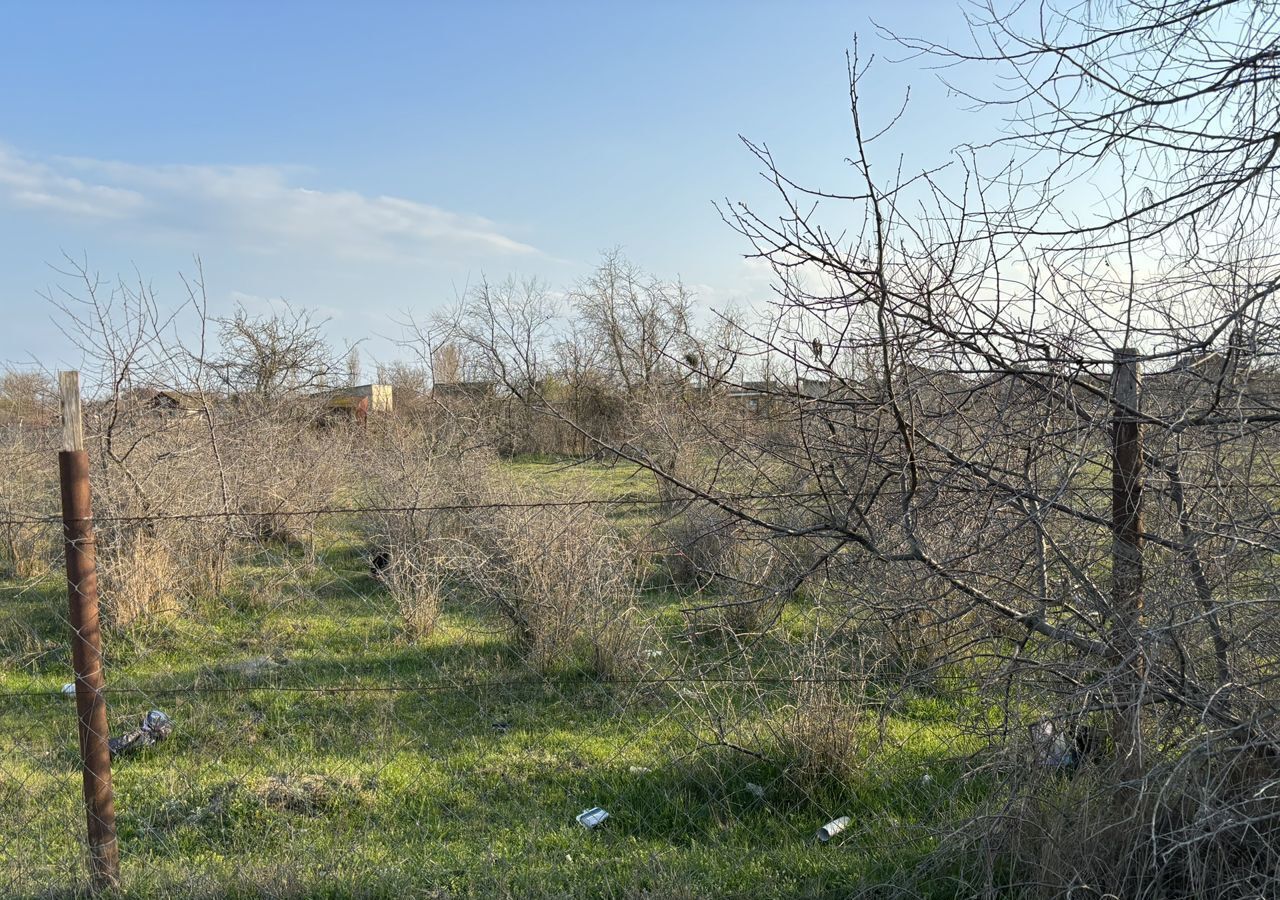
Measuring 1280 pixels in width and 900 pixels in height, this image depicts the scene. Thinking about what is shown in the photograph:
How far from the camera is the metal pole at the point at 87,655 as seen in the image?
3.26 m

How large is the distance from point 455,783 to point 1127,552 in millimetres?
3256

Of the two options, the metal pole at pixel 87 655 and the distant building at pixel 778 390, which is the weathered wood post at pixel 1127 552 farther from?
A: the metal pole at pixel 87 655

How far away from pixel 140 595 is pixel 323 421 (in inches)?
293

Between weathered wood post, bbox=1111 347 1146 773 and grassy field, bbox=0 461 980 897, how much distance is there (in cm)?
71

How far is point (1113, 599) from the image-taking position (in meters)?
3.03

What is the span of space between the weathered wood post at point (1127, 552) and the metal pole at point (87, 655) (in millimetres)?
3394

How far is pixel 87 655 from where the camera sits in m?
3.28

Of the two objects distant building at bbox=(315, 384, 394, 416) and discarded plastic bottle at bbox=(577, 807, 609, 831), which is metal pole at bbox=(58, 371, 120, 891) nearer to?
discarded plastic bottle at bbox=(577, 807, 609, 831)

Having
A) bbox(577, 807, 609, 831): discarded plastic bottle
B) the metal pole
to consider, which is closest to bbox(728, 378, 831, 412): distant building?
bbox(577, 807, 609, 831): discarded plastic bottle

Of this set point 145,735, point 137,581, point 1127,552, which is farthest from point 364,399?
point 1127,552

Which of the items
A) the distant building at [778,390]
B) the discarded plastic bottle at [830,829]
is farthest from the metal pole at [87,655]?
the discarded plastic bottle at [830,829]

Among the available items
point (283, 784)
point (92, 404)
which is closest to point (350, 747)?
point (283, 784)

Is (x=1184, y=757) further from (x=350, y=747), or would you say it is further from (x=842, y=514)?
(x=350, y=747)

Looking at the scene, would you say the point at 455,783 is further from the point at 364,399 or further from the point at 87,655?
the point at 364,399
